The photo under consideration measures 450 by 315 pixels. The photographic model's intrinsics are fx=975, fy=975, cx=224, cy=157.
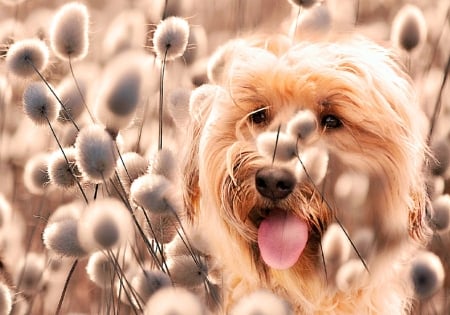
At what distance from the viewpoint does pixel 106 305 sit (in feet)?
8.41

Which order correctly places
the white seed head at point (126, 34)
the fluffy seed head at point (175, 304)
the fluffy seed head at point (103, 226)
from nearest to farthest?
the fluffy seed head at point (175, 304), the fluffy seed head at point (103, 226), the white seed head at point (126, 34)

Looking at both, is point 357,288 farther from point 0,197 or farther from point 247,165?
point 0,197

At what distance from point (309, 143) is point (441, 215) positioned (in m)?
0.45

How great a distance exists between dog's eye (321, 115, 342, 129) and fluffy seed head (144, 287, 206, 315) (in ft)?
3.77

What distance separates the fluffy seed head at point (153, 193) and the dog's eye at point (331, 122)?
707 millimetres

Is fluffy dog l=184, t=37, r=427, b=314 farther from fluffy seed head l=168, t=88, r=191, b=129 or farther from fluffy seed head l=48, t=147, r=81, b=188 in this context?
fluffy seed head l=48, t=147, r=81, b=188

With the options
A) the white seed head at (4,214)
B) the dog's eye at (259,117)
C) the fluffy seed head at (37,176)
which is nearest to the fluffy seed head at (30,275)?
the white seed head at (4,214)

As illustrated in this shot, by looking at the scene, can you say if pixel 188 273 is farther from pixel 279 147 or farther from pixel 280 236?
pixel 280 236

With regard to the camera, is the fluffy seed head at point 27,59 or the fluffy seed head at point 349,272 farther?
the fluffy seed head at point 27,59

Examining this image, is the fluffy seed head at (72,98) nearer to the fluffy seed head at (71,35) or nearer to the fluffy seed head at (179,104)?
the fluffy seed head at (71,35)

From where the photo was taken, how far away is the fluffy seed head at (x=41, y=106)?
270 cm

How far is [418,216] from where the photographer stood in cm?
309

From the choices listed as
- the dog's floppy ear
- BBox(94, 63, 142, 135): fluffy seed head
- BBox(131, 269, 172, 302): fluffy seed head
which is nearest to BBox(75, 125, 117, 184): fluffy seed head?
BBox(94, 63, 142, 135): fluffy seed head

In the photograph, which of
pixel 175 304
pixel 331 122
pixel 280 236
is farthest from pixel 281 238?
pixel 175 304
